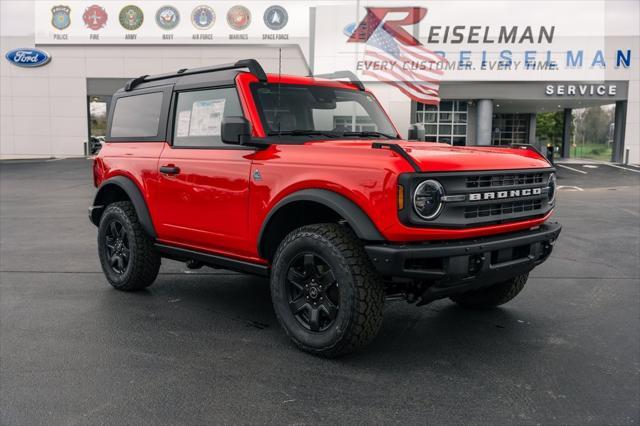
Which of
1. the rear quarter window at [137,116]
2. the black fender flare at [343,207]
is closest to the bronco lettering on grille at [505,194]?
the black fender flare at [343,207]

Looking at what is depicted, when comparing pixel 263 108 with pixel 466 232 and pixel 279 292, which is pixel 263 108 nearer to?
pixel 279 292

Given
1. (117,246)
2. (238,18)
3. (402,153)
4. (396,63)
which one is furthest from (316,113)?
(238,18)

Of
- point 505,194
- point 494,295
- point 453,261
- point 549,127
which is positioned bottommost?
point 494,295

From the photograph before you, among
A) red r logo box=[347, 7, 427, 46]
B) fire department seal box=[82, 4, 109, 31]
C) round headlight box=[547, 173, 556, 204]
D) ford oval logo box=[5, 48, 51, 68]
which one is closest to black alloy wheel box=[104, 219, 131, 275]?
round headlight box=[547, 173, 556, 204]

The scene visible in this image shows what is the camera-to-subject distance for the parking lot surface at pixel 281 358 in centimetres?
330

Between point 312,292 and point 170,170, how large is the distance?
6.02ft

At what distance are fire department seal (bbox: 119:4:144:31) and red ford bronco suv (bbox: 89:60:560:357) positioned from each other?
34.0 metres

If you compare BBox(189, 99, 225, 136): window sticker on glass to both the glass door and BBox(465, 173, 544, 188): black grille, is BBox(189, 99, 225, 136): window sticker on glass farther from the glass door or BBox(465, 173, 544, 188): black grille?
the glass door

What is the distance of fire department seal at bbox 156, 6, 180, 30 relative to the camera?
36.8 meters

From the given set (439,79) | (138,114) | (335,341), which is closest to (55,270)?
(138,114)

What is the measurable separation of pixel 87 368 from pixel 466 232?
2.60m

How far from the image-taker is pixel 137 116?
5.86m

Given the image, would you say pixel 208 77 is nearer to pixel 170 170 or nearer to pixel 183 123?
pixel 183 123

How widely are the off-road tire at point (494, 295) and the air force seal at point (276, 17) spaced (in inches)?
1316
